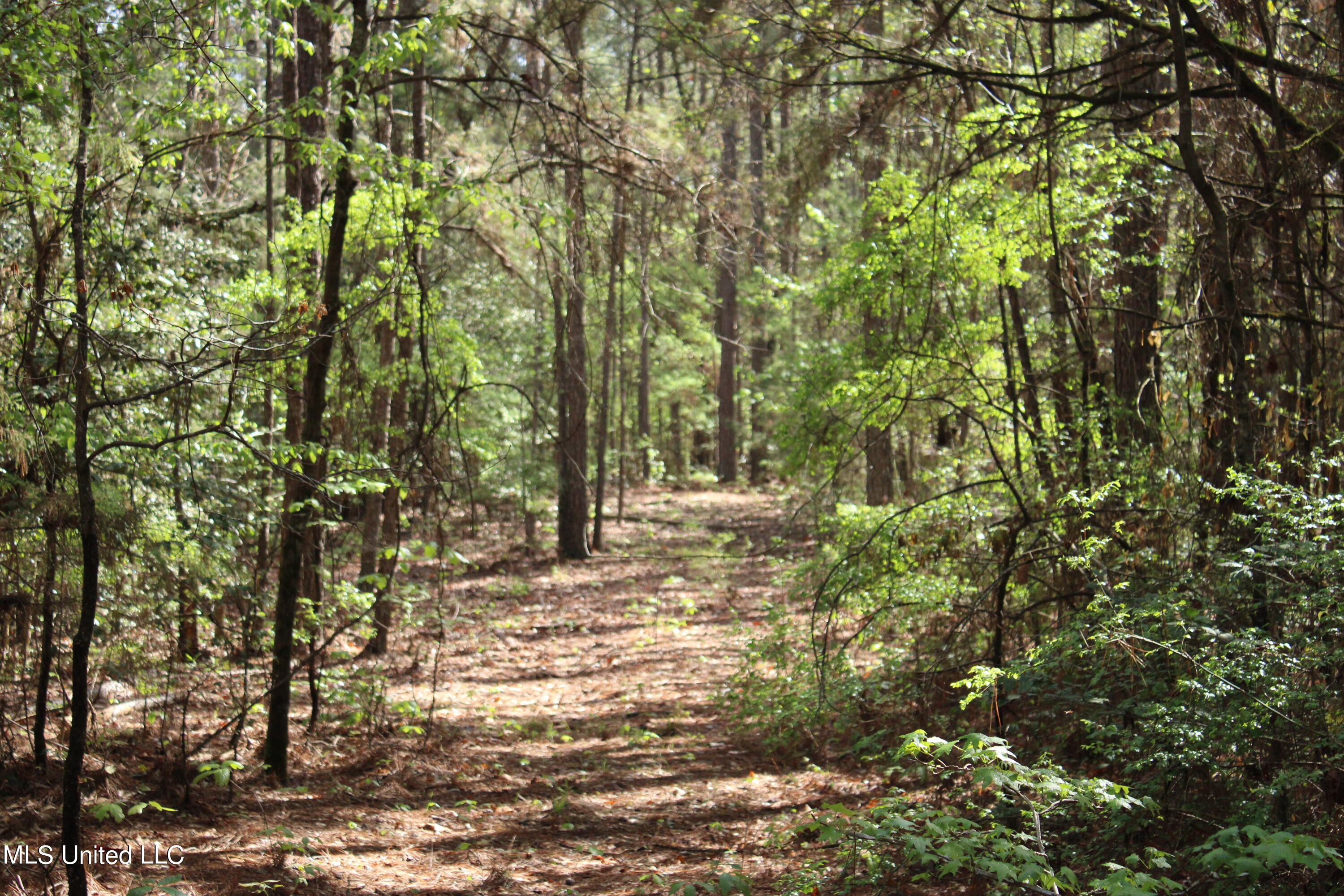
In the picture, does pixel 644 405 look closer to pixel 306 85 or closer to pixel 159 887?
pixel 306 85

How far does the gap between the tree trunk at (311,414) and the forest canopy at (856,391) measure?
0.10 ft

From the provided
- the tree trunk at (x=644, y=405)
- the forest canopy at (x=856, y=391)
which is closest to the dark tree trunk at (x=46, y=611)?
the forest canopy at (x=856, y=391)

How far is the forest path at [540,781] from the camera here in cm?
491

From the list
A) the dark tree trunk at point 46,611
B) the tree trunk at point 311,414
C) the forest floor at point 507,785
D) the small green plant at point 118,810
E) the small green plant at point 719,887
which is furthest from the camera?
the tree trunk at point 311,414

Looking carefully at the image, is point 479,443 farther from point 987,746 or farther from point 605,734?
point 987,746

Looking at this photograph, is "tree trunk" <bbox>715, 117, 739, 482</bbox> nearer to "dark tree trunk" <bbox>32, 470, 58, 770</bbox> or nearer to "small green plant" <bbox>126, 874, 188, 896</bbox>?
"dark tree trunk" <bbox>32, 470, 58, 770</bbox>

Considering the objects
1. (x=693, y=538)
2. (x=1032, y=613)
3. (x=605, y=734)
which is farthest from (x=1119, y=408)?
Answer: (x=693, y=538)

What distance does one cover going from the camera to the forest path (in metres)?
4.91

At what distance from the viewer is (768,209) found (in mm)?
10625

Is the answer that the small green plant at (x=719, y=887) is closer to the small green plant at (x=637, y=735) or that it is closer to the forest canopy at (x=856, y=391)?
the forest canopy at (x=856, y=391)

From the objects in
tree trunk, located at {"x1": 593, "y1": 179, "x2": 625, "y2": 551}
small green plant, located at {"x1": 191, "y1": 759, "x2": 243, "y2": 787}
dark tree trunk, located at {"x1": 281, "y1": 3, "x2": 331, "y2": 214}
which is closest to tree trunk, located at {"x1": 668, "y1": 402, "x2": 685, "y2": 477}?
tree trunk, located at {"x1": 593, "y1": 179, "x2": 625, "y2": 551}

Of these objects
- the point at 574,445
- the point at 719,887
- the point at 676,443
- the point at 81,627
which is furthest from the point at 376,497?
the point at 676,443

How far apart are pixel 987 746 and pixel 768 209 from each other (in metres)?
8.00

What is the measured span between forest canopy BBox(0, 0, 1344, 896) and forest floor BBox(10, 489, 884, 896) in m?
0.21
